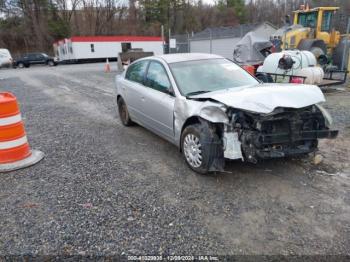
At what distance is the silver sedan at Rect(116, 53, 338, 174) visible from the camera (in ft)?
11.6

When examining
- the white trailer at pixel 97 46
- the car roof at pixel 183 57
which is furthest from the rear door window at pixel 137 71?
the white trailer at pixel 97 46

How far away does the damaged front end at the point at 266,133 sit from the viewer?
11.6 feet

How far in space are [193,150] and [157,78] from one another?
60.3 inches

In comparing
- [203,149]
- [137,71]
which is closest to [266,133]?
[203,149]

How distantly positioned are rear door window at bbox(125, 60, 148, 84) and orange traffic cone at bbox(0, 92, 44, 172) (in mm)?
2105

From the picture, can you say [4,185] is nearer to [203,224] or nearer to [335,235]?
[203,224]

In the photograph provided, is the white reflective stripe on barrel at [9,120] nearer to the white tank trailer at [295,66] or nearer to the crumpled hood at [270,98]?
the crumpled hood at [270,98]

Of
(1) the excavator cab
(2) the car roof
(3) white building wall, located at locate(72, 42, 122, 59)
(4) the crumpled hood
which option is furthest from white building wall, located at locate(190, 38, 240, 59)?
(4) the crumpled hood

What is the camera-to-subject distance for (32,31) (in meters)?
47.0

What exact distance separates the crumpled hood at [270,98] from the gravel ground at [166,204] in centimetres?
102

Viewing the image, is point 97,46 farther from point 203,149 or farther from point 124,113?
point 203,149

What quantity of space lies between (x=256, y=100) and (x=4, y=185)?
347cm

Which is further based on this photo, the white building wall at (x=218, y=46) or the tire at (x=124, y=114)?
the white building wall at (x=218, y=46)

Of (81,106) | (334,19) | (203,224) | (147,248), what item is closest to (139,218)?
(147,248)
